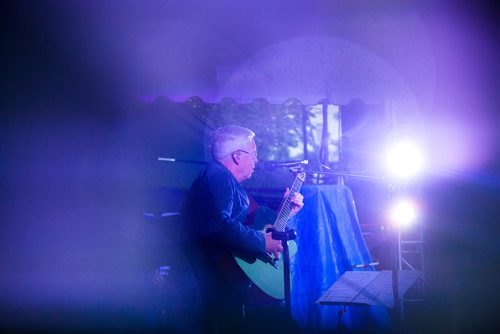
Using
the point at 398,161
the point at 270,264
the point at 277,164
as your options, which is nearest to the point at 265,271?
the point at 270,264

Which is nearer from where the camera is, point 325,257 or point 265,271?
point 265,271

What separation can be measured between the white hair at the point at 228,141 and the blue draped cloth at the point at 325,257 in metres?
1.35

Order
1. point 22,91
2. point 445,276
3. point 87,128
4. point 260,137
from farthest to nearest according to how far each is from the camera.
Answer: point 260,137 → point 445,276 → point 87,128 → point 22,91

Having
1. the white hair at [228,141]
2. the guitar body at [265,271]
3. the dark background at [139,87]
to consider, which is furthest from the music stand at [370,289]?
the dark background at [139,87]

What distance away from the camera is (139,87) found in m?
4.59

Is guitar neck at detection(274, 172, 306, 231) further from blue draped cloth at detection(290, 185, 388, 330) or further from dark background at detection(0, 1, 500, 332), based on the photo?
dark background at detection(0, 1, 500, 332)

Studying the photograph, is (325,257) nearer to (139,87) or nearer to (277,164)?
(277,164)

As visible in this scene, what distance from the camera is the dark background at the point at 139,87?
14.2 ft

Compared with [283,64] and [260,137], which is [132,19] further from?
[260,137]

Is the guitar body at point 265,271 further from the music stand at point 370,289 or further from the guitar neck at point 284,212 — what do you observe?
the music stand at point 370,289

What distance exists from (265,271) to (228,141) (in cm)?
96

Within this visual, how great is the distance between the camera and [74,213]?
5086 mm

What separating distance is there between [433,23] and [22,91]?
4573 millimetres

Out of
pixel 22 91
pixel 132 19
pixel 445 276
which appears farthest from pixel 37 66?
pixel 445 276
